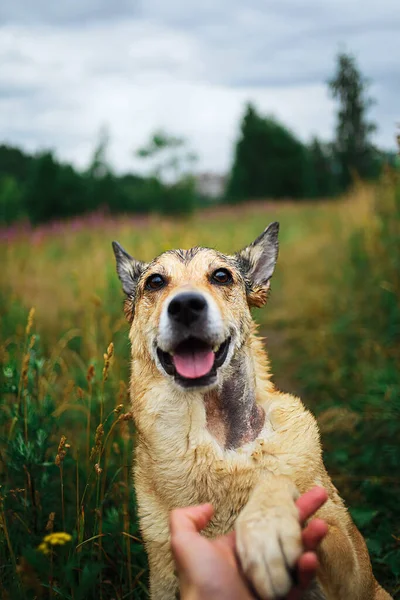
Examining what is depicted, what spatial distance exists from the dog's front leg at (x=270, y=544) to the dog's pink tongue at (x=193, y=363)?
2.41ft

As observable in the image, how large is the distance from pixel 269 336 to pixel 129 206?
628 inches

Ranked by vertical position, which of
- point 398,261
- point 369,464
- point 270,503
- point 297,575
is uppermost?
point 398,261

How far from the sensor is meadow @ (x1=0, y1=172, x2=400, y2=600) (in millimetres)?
2520

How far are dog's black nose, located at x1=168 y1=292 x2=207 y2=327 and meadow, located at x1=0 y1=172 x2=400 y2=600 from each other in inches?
15.3

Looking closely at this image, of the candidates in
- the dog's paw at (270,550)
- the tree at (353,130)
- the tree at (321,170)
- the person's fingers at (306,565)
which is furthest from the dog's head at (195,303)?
the tree at (321,170)

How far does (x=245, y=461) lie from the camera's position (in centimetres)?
210

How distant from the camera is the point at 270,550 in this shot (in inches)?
57.8

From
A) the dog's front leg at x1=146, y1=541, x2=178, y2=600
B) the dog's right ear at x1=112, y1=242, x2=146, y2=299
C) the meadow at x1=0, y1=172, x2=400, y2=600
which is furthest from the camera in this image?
the dog's right ear at x1=112, y1=242, x2=146, y2=299

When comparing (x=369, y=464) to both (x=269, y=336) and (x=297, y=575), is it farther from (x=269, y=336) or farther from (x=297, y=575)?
(x=269, y=336)

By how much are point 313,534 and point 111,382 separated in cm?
293

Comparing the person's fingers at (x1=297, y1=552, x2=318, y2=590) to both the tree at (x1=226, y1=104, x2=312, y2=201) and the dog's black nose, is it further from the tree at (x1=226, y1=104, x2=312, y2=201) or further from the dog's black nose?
the tree at (x1=226, y1=104, x2=312, y2=201)

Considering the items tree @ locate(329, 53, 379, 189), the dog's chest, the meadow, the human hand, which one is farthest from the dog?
tree @ locate(329, 53, 379, 189)

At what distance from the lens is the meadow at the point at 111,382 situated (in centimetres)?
252

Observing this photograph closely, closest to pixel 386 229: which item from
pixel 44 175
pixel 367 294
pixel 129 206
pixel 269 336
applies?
pixel 367 294
